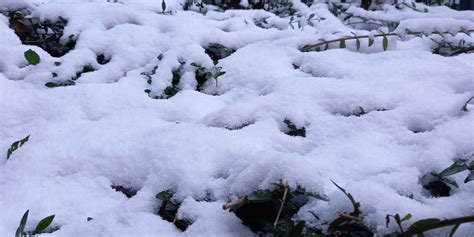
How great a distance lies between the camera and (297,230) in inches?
33.7

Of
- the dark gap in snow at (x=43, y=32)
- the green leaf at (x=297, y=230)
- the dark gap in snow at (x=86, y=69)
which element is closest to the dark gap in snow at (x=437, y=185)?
the green leaf at (x=297, y=230)

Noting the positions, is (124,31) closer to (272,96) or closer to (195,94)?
(195,94)

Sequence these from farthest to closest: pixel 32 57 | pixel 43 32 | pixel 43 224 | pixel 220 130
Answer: pixel 43 32
pixel 32 57
pixel 220 130
pixel 43 224

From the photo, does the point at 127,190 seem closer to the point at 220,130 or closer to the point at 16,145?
the point at 220,130

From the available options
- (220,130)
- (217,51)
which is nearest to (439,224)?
(220,130)

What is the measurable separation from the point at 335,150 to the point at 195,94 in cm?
74

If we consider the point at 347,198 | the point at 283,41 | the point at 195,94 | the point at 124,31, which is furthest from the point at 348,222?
the point at 124,31

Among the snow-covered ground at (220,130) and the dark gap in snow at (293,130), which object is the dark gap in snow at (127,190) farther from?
the dark gap in snow at (293,130)

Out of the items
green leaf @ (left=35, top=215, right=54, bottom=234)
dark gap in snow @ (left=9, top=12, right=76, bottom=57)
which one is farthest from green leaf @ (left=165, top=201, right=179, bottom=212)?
dark gap in snow @ (left=9, top=12, right=76, bottom=57)

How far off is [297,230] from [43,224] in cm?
66

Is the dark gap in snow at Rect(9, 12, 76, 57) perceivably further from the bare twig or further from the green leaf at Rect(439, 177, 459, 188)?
the green leaf at Rect(439, 177, 459, 188)

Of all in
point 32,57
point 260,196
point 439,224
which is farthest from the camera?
point 32,57

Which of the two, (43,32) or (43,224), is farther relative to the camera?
(43,32)

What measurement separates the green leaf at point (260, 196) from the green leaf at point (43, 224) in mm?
537
